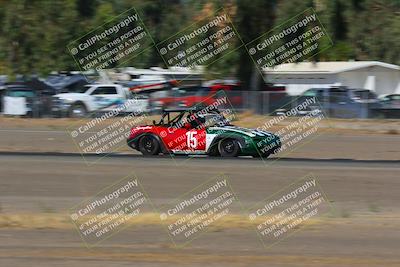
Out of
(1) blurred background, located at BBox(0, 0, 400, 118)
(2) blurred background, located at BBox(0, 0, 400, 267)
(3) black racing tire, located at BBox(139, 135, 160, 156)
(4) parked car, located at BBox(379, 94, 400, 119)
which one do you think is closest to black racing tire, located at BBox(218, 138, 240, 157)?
(2) blurred background, located at BBox(0, 0, 400, 267)

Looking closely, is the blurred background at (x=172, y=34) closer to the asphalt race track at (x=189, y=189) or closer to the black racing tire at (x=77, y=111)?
the black racing tire at (x=77, y=111)

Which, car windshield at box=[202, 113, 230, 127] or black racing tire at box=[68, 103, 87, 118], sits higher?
black racing tire at box=[68, 103, 87, 118]

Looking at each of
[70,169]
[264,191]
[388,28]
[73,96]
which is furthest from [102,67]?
[264,191]

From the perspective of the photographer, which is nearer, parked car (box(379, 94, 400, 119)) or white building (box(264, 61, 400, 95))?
parked car (box(379, 94, 400, 119))

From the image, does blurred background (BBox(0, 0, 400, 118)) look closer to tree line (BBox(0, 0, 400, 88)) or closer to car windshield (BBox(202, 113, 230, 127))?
tree line (BBox(0, 0, 400, 88))

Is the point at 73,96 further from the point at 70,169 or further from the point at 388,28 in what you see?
the point at 70,169

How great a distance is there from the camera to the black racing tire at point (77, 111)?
35.6m

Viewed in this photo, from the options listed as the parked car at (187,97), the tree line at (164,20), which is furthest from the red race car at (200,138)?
the tree line at (164,20)

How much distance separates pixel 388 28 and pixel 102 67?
14.9 metres

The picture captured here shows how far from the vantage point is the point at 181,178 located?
1603 centimetres

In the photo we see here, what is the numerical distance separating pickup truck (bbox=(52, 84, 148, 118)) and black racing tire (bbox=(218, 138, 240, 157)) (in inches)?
624

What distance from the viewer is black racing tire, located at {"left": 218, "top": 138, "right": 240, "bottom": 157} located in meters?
19.3

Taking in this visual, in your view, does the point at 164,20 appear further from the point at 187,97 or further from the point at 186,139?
the point at 186,139

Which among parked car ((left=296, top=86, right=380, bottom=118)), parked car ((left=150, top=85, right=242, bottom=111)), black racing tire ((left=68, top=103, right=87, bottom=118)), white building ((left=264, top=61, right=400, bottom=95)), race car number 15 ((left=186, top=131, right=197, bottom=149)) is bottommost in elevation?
white building ((left=264, top=61, right=400, bottom=95))
